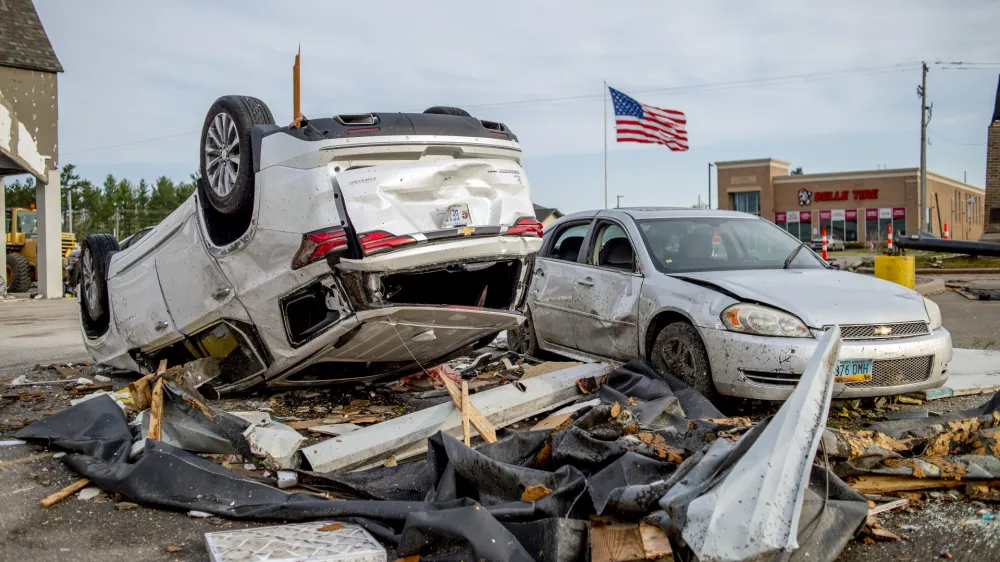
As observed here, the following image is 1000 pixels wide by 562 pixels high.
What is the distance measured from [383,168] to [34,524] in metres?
2.71

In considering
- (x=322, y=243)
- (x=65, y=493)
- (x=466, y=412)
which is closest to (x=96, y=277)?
(x=322, y=243)

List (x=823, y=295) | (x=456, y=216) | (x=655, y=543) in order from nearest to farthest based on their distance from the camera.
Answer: (x=655, y=543) → (x=456, y=216) → (x=823, y=295)

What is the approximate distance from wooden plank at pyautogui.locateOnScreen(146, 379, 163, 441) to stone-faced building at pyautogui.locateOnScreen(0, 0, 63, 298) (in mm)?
20383

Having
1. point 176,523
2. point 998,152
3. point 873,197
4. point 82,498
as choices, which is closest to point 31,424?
point 82,498

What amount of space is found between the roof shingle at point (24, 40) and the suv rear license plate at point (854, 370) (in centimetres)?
2525

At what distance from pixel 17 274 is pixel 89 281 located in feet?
67.0

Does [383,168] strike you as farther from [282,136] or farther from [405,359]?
[405,359]

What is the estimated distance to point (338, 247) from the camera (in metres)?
5.22

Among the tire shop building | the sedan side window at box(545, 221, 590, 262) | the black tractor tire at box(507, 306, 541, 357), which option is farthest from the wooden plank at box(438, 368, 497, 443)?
the tire shop building

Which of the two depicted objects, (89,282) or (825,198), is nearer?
(89,282)

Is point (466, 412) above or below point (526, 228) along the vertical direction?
below

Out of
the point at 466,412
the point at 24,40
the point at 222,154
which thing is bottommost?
the point at 466,412

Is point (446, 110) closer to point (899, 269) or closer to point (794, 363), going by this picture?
point (794, 363)

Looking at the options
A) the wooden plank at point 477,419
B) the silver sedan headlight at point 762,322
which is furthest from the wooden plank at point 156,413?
the silver sedan headlight at point 762,322
